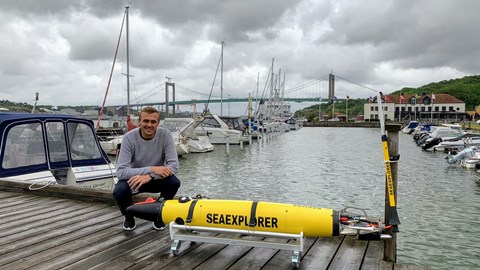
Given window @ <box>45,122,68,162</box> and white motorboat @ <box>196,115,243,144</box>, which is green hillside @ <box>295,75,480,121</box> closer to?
white motorboat @ <box>196,115,243,144</box>

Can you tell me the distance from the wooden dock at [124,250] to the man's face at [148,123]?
123 centimetres

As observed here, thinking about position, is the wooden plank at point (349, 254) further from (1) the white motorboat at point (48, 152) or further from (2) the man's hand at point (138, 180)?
(1) the white motorboat at point (48, 152)

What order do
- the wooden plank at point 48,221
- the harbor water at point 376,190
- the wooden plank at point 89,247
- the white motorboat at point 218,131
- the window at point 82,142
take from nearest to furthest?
the wooden plank at point 89,247 → the wooden plank at point 48,221 → the harbor water at point 376,190 → the window at point 82,142 → the white motorboat at point 218,131

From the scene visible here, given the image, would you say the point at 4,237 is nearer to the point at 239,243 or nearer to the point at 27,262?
the point at 27,262

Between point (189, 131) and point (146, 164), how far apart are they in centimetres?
2219

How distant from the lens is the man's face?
462cm

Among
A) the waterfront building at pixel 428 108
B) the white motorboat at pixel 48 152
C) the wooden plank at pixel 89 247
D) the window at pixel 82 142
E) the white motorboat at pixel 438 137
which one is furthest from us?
the waterfront building at pixel 428 108

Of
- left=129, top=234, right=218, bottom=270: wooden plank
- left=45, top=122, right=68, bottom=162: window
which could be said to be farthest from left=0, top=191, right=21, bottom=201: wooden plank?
left=129, top=234, right=218, bottom=270: wooden plank

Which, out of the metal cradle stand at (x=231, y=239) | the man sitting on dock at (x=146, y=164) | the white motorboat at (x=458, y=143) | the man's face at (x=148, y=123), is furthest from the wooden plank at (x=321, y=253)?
the white motorboat at (x=458, y=143)

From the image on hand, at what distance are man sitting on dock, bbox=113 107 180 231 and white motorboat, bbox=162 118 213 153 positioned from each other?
2107 cm

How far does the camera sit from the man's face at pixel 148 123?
4617 millimetres

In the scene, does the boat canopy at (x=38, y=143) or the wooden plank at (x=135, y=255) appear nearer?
the wooden plank at (x=135, y=255)

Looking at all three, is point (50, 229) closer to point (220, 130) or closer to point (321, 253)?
point (321, 253)

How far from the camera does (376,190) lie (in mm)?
13805
